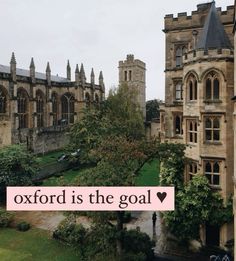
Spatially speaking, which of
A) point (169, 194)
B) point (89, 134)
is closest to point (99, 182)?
point (169, 194)

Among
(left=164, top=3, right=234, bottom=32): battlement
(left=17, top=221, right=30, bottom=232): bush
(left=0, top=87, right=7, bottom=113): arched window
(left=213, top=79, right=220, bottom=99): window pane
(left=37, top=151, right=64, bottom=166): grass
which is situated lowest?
(left=17, top=221, right=30, bottom=232): bush

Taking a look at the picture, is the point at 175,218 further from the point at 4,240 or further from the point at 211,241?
the point at 4,240

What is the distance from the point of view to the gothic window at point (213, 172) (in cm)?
2157

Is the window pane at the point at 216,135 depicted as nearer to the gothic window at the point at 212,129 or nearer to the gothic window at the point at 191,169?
the gothic window at the point at 212,129

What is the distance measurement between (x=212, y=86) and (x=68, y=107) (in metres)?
46.6

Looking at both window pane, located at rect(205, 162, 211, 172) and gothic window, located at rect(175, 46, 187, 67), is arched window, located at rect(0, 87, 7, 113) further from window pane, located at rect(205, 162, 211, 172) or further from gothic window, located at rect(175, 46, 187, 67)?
window pane, located at rect(205, 162, 211, 172)

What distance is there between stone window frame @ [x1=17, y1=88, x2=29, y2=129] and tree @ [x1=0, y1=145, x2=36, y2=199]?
71.8ft

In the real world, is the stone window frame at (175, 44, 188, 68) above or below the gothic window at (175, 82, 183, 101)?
above

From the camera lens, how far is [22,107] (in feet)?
181

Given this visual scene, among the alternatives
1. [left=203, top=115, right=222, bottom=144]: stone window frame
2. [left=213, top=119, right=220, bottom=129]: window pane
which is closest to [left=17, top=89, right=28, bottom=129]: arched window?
[left=203, top=115, right=222, bottom=144]: stone window frame

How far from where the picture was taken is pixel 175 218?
21484 mm

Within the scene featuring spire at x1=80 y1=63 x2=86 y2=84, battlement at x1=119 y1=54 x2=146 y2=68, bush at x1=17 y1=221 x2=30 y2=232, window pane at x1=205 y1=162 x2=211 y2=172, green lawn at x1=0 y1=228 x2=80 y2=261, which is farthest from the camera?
battlement at x1=119 y1=54 x2=146 y2=68

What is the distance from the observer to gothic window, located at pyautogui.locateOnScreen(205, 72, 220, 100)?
837 inches

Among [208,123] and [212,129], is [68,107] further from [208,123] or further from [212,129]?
[212,129]
